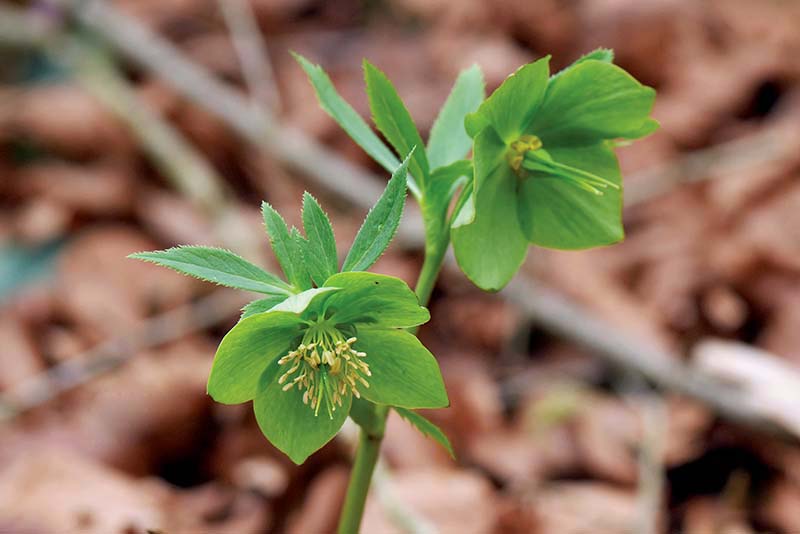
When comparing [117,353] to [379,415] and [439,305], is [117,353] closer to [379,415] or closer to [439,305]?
[439,305]

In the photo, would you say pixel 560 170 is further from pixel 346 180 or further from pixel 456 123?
pixel 346 180

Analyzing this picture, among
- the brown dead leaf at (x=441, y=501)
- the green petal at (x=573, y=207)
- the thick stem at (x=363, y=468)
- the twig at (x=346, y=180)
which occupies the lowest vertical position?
the thick stem at (x=363, y=468)

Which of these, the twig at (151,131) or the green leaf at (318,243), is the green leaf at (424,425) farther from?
the twig at (151,131)

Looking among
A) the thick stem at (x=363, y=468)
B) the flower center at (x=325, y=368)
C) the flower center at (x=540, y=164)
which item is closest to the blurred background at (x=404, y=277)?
the thick stem at (x=363, y=468)

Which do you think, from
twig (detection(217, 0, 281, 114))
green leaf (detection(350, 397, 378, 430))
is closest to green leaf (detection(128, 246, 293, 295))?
green leaf (detection(350, 397, 378, 430))

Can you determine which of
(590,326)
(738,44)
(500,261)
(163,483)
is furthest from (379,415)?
(738,44)

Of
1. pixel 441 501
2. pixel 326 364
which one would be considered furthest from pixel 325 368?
pixel 441 501

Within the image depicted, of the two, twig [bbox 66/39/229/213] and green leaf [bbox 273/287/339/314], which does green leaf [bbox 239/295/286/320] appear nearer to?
green leaf [bbox 273/287/339/314]
